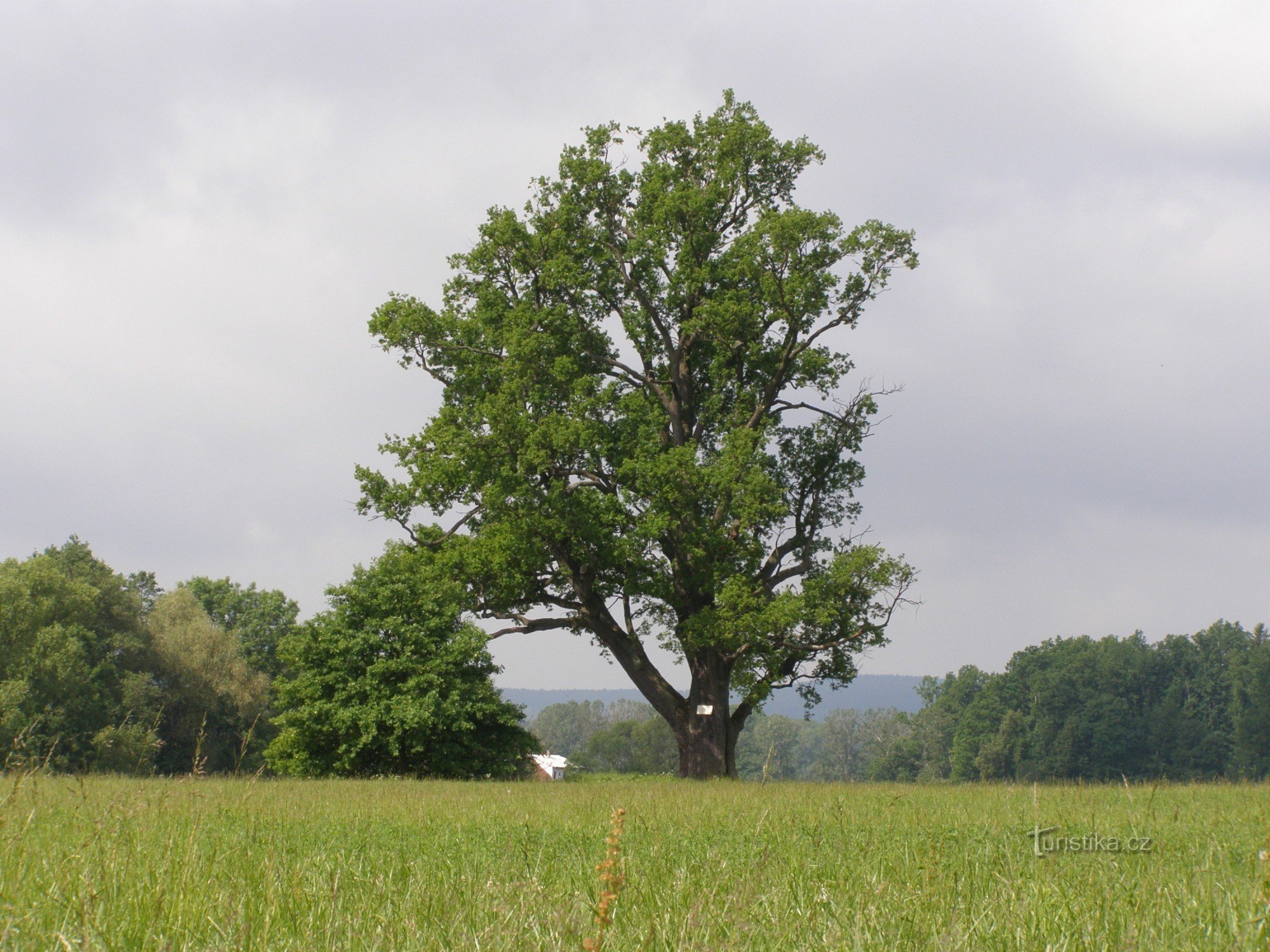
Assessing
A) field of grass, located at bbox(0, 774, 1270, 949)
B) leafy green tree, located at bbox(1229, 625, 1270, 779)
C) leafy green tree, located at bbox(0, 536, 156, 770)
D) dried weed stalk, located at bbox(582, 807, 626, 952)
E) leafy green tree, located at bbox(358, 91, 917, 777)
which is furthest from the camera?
leafy green tree, located at bbox(1229, 625, 1270, 779)

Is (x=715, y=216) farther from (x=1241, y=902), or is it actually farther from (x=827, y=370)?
(x=1241, y=902)

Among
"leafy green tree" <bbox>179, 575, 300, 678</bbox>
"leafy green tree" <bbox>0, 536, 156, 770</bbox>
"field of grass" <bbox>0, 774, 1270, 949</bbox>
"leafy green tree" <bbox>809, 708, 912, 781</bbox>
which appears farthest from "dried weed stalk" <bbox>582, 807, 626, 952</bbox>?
"leafy green tree" <bbox>809, 708, 912, 781</bbox>

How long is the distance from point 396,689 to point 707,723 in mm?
8223

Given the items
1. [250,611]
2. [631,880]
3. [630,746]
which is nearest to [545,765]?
[250,611]

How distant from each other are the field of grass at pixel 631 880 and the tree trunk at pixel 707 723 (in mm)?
15265

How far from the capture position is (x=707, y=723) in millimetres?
23953

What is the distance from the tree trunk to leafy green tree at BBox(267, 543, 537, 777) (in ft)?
14.9

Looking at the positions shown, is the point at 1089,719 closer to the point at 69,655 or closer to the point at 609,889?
the point at 69,655

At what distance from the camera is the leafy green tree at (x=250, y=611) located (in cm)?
6444

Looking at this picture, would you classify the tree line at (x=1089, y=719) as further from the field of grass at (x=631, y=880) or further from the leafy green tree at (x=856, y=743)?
the field of grass at (x=631, y=880)

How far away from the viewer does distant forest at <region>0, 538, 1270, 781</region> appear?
906 inches

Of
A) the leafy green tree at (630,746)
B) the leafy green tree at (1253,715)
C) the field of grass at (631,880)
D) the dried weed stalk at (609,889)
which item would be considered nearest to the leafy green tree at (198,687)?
the field of grass at (631,880)

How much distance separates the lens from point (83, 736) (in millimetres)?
41406

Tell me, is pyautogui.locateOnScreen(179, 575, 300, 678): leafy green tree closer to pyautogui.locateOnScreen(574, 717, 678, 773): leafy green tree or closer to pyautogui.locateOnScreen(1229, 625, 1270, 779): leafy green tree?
pyautogui.locateOnScreen(574, 717, 678, 773): leafy green tree
